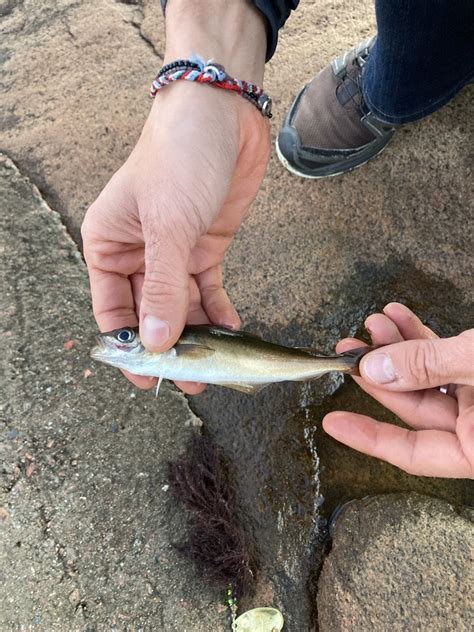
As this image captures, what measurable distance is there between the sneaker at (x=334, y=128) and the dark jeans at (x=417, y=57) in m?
0.17

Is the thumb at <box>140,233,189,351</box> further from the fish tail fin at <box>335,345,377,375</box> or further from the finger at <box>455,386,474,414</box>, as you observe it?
the finger at <box>455,386,474,414</box>

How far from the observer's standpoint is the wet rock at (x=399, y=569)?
8.18 ft

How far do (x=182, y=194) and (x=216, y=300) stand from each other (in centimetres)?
76

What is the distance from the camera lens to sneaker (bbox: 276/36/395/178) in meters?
3.34

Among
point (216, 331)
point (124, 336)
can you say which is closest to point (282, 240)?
point (216, 331)

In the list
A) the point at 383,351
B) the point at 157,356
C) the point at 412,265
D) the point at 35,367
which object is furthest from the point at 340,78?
the point at 35,367

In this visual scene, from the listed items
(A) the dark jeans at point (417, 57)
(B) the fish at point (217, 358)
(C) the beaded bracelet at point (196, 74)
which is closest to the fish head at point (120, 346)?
(B) the fish at point (217, 358)

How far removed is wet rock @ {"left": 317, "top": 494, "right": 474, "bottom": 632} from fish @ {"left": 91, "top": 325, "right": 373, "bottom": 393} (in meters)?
0.94

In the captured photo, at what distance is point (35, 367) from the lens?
116 inches

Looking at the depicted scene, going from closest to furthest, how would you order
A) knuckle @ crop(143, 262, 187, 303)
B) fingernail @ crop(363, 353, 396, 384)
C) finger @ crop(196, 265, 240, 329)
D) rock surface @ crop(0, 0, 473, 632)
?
1. knuckle @ crop(143, 262, 187, 303)
2. fingernail @ crop(363, 353, 396, 384)
3. finger @ crop(196, 265, 240, 329)
4. rock surface @ crop(0, 0, 473, 632)

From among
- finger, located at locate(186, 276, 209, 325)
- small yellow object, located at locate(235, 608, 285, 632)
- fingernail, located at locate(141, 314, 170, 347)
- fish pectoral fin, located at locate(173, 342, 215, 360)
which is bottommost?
small yellow object, located at locate(235, 608, 285, 632)

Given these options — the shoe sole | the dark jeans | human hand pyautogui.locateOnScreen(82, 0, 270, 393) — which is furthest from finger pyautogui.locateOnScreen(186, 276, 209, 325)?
Result: the dark jeans

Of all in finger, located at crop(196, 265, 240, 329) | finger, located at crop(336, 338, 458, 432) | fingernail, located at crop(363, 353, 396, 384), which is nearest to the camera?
fingernail, located at crop(363, 353, 396, 384)

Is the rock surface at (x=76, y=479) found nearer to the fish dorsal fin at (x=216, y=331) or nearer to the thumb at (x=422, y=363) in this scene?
the fish dorsal fin at (x=216, y=331)
